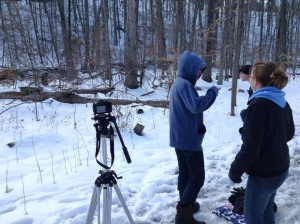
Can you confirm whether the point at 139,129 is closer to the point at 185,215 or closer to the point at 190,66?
the point at 185,215

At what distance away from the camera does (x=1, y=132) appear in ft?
23.9

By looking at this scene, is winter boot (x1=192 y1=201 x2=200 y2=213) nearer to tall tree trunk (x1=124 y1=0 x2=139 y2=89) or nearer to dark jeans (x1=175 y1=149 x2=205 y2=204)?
dark jeans (x1=175 y1=149 x2=205 y2=204)

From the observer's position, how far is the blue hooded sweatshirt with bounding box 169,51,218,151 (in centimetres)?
332

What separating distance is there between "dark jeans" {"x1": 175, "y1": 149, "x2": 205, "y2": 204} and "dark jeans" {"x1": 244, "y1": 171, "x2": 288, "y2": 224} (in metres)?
0.82

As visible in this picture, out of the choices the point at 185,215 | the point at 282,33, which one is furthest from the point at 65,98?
the point at 282,33

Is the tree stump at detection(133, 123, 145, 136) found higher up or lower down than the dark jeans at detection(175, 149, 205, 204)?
lower down

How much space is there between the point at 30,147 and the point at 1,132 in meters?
1.34

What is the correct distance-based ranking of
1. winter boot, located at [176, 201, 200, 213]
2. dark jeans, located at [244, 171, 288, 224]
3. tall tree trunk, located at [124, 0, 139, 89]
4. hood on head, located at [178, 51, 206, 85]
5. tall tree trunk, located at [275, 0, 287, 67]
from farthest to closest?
tall tree trunk, located at [275, 0, 287, 67], tall tree trunk, located at [124, 0, 139, 89], winter boot, located at [176, 201, 200, 213], hood on head, located at [178, 51, 206, 85], dark jeans, located at [244, 171, 288, 224]

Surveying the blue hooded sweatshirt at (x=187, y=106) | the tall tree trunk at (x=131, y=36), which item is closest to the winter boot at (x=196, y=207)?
the blue hooded sweatshirt at (x=187, y=106)

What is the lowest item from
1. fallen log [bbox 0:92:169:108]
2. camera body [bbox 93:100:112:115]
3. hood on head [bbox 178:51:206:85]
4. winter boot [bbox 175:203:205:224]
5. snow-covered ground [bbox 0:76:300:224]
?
snow-covered ground [bbox 0:76:300:224]

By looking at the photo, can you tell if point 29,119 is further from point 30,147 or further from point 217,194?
point 217,194

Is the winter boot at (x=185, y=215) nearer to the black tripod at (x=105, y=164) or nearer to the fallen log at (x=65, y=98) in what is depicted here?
the black tripod at (x=105, y=164)

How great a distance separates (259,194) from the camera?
261cm

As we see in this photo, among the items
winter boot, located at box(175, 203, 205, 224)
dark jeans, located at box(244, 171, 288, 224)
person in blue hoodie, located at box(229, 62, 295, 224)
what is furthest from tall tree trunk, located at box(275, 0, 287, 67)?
dark jeans, located at box(244, 171, 288, 224)
